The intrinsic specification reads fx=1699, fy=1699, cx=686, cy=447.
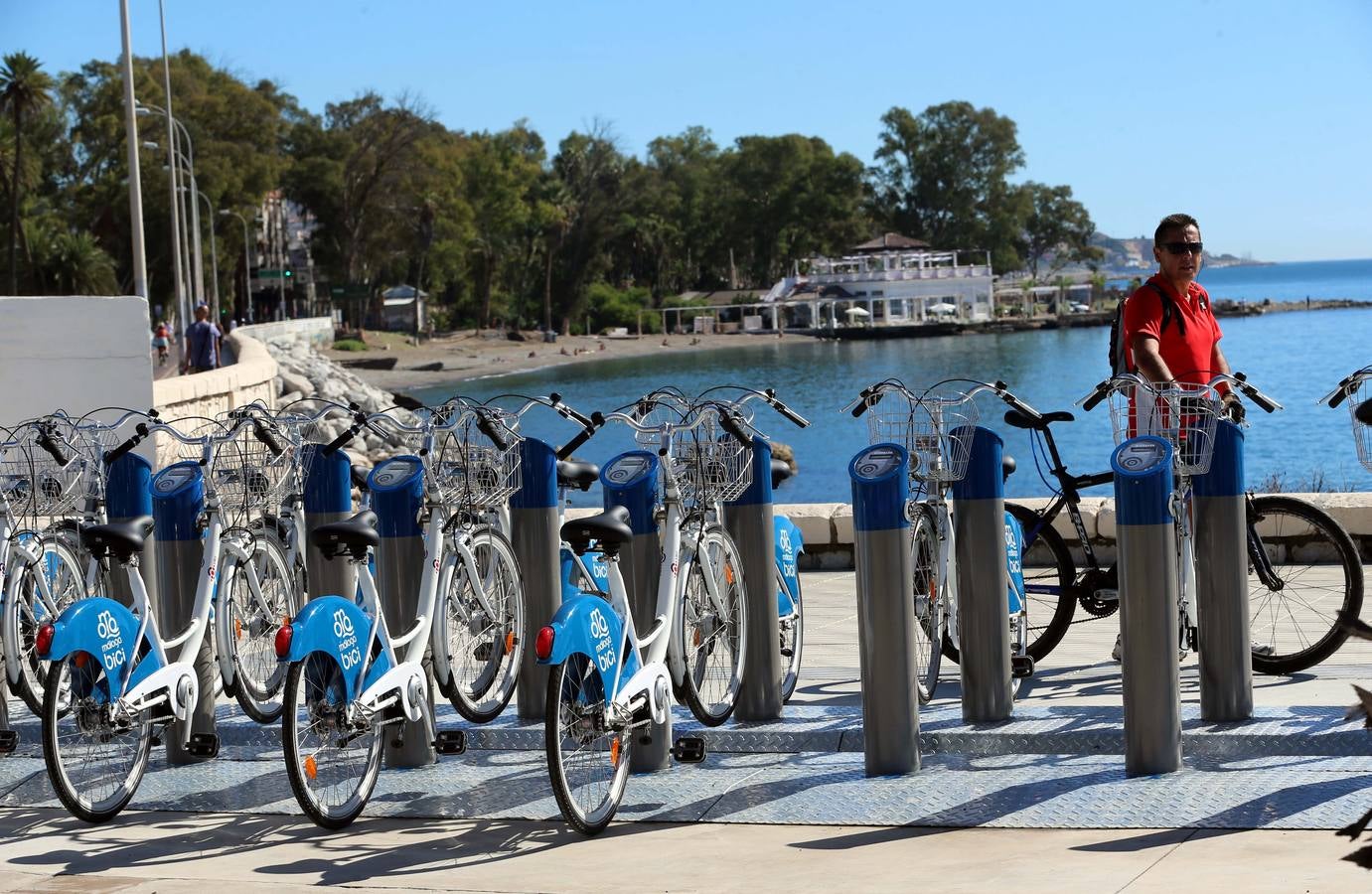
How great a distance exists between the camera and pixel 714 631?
6.04m

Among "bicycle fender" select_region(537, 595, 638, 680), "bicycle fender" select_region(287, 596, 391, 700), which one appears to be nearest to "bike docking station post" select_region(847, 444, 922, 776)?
"bicycle fender" select_region(537, 595, 638, 680)

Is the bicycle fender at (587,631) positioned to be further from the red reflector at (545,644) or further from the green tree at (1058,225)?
the green tree at (1058,225)

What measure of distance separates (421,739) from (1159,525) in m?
2.58

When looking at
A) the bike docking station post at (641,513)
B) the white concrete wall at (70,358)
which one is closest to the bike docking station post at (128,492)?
the bike docking station post at (641,513)

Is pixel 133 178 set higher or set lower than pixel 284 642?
higher

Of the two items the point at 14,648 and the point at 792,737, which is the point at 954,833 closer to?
the point at 792,737

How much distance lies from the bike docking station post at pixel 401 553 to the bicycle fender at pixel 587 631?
1.06 m

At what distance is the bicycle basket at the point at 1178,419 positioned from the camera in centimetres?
579

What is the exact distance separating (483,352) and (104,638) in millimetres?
96525

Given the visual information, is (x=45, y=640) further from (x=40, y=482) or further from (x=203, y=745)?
(x=40, y=482)

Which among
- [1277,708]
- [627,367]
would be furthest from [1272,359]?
[1277,708]

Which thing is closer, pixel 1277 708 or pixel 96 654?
pixel 96 654

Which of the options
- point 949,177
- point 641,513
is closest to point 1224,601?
point 641,513

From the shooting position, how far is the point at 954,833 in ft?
15.7
